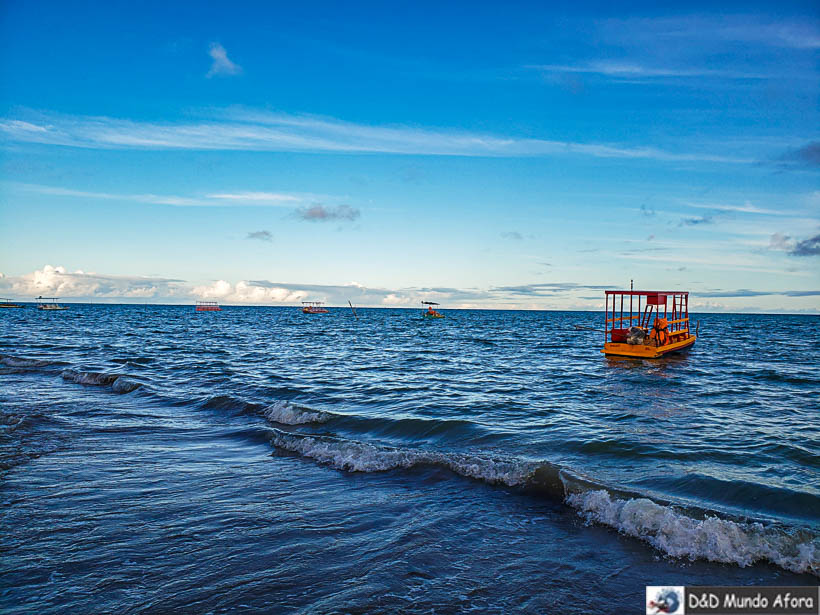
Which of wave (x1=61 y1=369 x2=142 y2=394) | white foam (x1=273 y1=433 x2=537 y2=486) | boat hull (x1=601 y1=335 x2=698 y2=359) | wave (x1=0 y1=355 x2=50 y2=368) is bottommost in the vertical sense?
wave (x1=0 y1=355 x2=50 y2=368)


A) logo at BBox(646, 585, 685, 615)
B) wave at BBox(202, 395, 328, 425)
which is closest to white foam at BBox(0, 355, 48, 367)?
wave at BBox(202, 395, 328, 425)

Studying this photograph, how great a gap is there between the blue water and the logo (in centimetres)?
20

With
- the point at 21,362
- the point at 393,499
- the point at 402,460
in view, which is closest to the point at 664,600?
the point at 393,499

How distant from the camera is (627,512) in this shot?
7520 millimetres

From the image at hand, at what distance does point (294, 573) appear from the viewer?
5715 millimetres

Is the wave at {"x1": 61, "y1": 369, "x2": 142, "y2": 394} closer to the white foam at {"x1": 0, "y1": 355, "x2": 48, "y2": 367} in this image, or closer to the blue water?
the blue water

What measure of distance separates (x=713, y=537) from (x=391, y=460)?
5.83 meters

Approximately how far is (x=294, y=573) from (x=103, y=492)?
4248 mm

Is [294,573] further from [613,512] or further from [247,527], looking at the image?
[613,512]

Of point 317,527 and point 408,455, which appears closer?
point 317,527

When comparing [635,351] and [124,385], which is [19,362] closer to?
→ [124,385]

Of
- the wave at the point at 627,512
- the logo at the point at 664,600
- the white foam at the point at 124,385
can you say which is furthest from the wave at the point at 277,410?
the logo at the point at 664,600

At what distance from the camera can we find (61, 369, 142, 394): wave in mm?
19297

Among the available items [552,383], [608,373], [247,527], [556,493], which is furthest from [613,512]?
[608,373]
